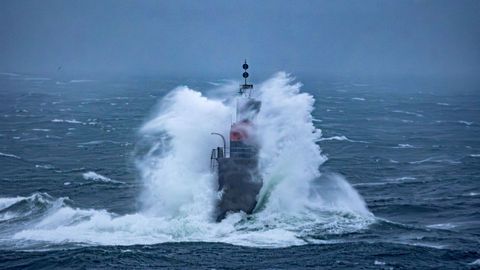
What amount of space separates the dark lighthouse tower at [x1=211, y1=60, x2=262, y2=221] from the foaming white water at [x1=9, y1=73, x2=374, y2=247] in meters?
0.81

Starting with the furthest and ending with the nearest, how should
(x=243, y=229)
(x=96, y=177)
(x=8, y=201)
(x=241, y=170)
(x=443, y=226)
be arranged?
(x=96, y=177) → (x=8, y=201) → (x=241, y=170) → (x=443, y=226) → (x=243, y=229)

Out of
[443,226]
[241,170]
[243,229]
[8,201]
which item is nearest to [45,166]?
[8,201]

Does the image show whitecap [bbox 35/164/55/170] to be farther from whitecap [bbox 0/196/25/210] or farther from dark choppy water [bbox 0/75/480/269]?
whitecap [bbox 0/196/25/210]

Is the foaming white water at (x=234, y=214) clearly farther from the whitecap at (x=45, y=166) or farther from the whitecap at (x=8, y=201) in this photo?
the whitecap at (x=45, y=166)

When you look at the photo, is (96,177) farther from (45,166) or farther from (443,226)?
(443,226)

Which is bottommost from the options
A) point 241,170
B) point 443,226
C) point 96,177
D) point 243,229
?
point 443,226

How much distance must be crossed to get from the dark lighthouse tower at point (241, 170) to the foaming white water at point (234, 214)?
0.81 m

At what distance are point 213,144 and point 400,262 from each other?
2538cm

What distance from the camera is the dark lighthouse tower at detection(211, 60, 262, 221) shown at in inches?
1686

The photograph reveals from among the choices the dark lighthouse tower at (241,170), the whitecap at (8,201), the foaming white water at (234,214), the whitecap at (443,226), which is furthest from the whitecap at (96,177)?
the whitecap at (443,226)

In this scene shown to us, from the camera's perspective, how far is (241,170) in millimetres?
43312

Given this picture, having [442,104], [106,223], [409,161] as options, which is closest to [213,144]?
[106,223]

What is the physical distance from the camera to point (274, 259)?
33.4 metres

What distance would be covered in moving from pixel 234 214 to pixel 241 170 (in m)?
3.36
